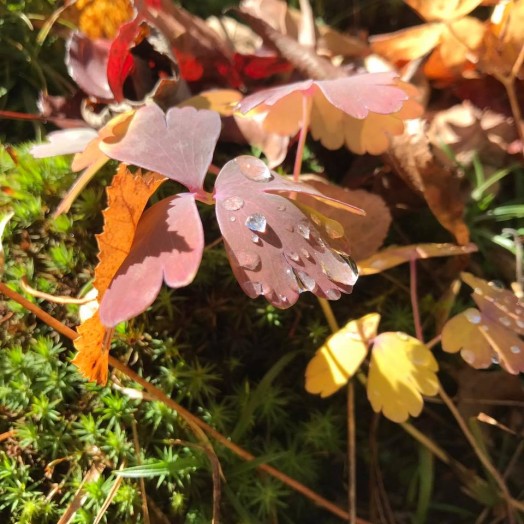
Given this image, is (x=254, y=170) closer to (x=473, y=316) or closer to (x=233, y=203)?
(x=233, y=203)

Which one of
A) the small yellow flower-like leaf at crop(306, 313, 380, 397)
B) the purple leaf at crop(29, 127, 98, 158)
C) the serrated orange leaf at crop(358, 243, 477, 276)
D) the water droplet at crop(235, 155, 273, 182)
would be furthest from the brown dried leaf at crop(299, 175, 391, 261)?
the purple leaf at crop(29, 127, 98, 158)

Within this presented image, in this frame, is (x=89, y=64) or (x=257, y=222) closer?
(x=257, y=222)

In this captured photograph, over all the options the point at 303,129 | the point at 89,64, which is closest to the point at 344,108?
the point at 303,129

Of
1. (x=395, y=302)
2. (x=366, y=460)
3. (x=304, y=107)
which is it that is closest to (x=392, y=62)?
(x=304, y=107)

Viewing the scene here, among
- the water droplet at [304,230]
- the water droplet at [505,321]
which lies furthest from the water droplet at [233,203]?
the water droplet at [505,321]

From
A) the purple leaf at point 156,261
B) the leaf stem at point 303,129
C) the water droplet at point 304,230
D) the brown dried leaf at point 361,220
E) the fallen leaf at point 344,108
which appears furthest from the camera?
the brown dried leaf at point 361,220

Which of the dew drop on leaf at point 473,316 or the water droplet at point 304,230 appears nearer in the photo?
the water droplet at point 304,230

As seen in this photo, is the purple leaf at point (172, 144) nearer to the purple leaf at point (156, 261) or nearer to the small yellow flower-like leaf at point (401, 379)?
the purple leaf at point (156, 261)
